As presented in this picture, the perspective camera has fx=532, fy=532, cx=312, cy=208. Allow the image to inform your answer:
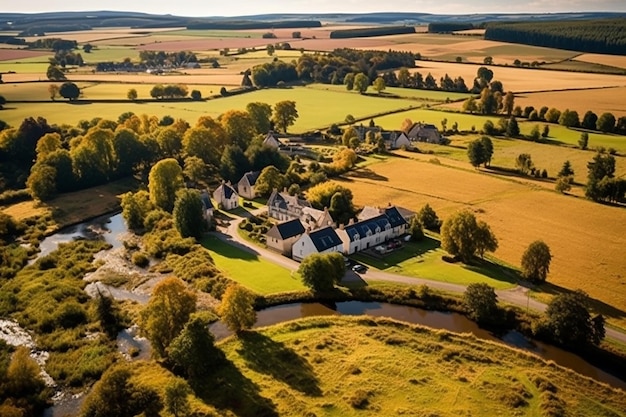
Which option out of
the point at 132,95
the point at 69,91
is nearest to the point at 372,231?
the point at 132,95

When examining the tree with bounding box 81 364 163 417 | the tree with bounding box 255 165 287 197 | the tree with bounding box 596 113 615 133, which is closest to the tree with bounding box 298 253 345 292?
the tree with bounding box 81 364 163 417

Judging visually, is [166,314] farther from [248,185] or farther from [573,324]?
[248,185]

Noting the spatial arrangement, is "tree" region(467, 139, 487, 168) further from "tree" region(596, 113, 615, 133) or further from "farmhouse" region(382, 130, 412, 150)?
"tree" region(596, 113, 615, 133)

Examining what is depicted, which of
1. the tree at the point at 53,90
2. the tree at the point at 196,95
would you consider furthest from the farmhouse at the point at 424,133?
the tree at the point at 53,90

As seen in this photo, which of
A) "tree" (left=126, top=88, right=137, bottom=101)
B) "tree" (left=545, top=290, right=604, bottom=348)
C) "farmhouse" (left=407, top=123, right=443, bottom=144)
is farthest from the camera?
"tree" (left=126, top=88, right=137, bottom=101)

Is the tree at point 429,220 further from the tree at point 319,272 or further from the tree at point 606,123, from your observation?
the tree at point 606,123

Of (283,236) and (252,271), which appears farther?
(283,236)

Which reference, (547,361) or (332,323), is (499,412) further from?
(332,323)

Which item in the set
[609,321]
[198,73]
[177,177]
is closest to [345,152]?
[177,177]
